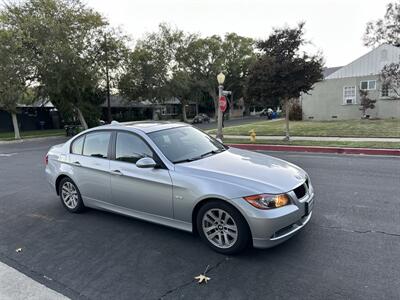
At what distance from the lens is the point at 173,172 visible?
4035 millimetres

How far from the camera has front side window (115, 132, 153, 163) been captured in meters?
4.45

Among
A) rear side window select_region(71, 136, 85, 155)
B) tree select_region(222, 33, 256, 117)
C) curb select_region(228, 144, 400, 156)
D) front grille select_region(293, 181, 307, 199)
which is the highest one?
tree select_region(222, 33, 256, 117)

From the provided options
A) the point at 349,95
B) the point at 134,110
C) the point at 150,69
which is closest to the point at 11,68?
the point at 150,69

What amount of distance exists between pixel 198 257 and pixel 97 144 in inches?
101

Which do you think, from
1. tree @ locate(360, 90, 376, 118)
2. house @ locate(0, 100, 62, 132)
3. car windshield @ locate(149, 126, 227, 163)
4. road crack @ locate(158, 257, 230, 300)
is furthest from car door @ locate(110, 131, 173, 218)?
house @ locate(0, 100, 62, 132)

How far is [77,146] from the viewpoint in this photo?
5473mm

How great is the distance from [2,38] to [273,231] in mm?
28301

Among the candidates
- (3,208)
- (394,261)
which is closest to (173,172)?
(394,261)

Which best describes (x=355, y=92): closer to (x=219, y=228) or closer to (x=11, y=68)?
(x=219, y=228)

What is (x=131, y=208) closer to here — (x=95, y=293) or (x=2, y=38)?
(x=95, y=293)

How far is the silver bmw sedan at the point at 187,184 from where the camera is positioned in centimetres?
355

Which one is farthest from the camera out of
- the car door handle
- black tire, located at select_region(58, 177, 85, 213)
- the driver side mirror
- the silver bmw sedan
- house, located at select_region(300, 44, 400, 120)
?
house, located at select_region(300, 44, 400, 120)

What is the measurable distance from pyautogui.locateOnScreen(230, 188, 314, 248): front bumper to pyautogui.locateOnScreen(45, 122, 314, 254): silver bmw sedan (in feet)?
0.04

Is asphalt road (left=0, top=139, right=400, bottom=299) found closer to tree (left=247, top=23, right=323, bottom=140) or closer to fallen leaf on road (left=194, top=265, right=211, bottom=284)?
fallen leaf on road (left=194, top=265, right=211, bottom=284)
